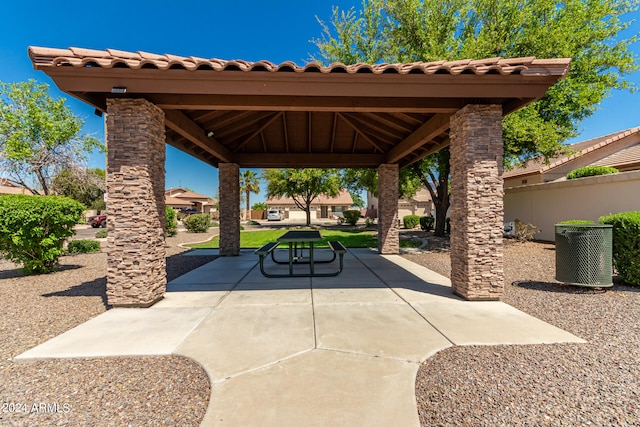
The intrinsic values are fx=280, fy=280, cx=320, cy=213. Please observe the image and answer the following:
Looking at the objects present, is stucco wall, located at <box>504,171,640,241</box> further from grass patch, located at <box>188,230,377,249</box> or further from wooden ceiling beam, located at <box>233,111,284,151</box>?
wooden ceiling beam, located at <box>233,111,284,151</box>

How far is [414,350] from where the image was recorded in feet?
10.6

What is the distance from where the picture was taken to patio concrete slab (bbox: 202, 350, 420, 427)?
2.19m

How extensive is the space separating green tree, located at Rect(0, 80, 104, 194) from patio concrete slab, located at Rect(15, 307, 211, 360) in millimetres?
11731

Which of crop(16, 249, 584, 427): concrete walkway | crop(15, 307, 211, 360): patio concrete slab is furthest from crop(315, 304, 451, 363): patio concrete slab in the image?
crop(15, 307, 211, 360): patio concrete slab

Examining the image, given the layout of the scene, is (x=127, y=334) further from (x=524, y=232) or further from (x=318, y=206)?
(x=318, y=206)

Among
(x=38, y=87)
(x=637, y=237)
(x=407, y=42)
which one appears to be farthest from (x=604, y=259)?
(x=38, y=87)

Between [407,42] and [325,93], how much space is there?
9.83 meters

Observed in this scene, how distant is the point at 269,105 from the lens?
519cm

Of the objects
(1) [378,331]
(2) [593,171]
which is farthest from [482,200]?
(2) [593,171]

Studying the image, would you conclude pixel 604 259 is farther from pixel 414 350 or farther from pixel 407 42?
pixel 407 42

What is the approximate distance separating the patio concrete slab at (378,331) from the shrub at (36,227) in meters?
7.28

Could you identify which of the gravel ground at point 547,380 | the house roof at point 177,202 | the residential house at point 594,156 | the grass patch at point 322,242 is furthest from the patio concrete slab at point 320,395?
the house roof at point 177,202

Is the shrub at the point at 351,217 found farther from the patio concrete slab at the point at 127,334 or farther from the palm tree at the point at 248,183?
the patio concrete slab at the point at 127,334

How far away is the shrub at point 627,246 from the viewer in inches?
221
